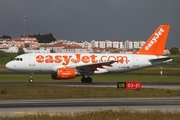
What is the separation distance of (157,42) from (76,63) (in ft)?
39.9

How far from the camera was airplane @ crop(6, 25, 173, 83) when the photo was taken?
48.5m

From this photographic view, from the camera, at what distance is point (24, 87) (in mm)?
38656

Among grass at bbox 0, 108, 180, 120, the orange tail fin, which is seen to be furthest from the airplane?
grass at bbox 0, 108, 180, 120

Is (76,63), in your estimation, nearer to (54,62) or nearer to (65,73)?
(54,62)

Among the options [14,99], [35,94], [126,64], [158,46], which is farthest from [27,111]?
[158,46]

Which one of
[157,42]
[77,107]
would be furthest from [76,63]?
[77,107]

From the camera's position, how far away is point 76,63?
163 ft

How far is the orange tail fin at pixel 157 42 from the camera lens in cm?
5441

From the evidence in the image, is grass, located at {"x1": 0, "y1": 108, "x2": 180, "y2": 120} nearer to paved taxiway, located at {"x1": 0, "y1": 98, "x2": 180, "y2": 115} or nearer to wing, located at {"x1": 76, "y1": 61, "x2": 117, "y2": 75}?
paved taxiway, located at {"x1": 0, "y1": 98, "x2": 180, "y2": 115}

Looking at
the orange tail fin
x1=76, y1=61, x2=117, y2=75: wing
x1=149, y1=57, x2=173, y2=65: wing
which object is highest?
the orange tail fin

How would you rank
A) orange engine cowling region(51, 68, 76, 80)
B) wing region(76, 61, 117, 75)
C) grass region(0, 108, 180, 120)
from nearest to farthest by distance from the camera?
1. grass region(0, 108, 180, 120)
2. orange engine cowling region(51, 68, 76, 80)
3. wing region(76, 61, 117, 75)

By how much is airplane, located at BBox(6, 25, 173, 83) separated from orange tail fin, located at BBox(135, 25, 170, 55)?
50.9 inches

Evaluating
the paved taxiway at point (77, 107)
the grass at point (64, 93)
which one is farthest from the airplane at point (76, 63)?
the paved taxiway at point (77, 107)

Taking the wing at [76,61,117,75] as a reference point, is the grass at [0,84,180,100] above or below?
below
